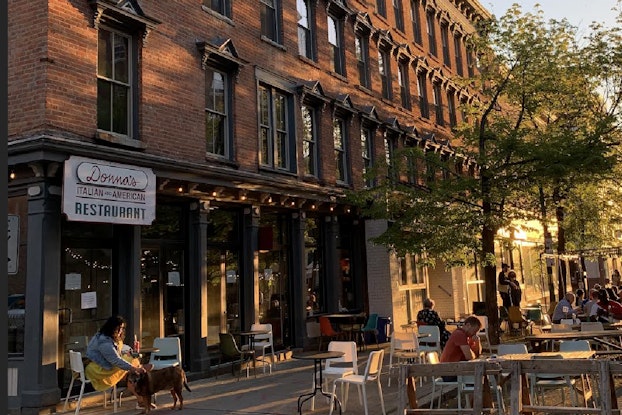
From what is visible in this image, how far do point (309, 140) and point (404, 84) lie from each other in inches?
315

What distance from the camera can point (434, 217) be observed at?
1466 cm

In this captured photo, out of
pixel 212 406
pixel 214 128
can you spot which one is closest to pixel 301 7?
pixel 214 128

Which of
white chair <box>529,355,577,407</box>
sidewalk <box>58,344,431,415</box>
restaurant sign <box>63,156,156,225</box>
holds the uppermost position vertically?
restaurant sign <box>63,156,156,225</box>

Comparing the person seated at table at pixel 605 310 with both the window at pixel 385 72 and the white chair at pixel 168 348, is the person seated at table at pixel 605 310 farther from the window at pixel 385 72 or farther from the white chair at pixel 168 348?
the white chair at pixel 168 348

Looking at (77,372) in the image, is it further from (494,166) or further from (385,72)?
(385,72)

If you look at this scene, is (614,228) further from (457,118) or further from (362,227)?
(362,227)

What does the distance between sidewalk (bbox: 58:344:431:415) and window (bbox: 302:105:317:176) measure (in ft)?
20.2

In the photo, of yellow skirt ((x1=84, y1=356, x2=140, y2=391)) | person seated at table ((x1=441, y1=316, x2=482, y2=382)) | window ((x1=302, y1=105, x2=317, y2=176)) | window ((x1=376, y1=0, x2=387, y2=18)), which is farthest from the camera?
window ((x1=376, y1=0, x2=387, y2=18))

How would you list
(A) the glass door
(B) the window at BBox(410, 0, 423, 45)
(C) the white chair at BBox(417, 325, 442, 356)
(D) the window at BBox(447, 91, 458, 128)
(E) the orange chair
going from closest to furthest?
1. (A) the glass door
2. (C) the white chair at BBox(417, 325, 442, 356)
3. (E) the orange chair
4. (B) the window at BBox(410, 0, 423, 45)
5. (D) the window at BBox(447, 91, 458, 128)

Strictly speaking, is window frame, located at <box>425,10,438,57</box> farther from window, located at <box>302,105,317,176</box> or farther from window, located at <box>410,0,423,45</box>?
window, located at <box>302,105,317,176</box>

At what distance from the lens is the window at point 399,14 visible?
23.3 meters

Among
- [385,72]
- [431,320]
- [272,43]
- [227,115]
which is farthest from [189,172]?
[385,72]

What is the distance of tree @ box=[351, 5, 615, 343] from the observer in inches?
544

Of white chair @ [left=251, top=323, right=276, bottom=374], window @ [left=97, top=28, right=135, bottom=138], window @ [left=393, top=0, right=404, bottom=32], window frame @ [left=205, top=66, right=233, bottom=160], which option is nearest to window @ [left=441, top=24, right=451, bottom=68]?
window @ [left=393, top=0, right=404, bottom=32]
